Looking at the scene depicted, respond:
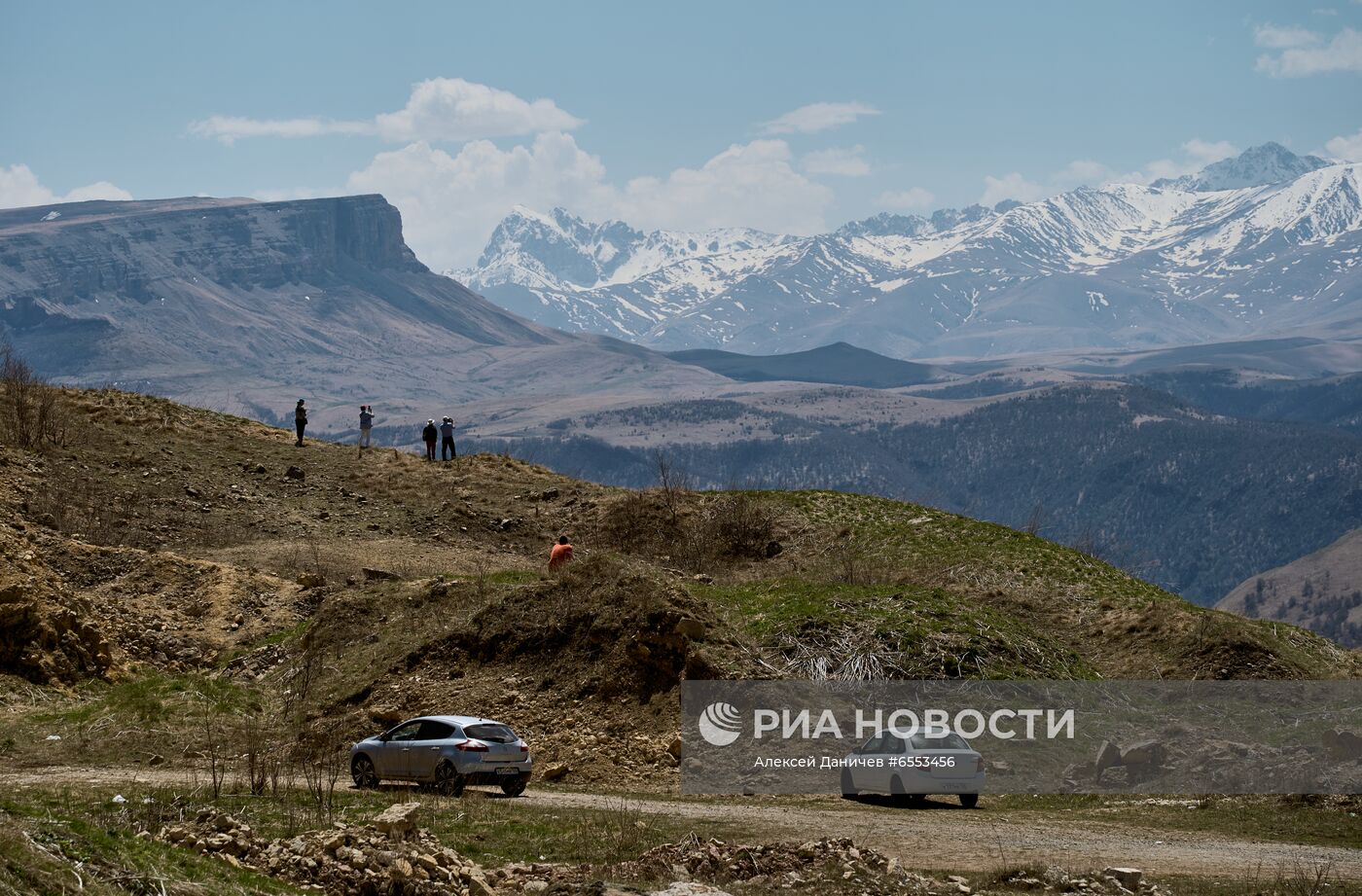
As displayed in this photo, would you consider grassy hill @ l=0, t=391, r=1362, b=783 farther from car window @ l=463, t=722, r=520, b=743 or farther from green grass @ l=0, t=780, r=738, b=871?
green grass @ l=0, t=780, r=738, b=871

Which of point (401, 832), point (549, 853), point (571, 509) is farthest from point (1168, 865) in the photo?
point (571, 509)

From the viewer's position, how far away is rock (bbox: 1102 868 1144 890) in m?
15.0

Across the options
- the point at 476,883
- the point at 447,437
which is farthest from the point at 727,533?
the point at 476,883

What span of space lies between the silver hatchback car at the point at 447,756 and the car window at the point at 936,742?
5.75m

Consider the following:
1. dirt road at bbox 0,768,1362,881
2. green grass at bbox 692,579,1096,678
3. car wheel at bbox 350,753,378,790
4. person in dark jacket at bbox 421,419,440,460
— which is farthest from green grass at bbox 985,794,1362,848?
person in dark jacket at bbox 421,419,440,460

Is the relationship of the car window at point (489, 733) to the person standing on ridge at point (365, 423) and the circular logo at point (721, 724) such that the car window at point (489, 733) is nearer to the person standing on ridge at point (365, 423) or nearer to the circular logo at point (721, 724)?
the circular logo at point (721, 724)

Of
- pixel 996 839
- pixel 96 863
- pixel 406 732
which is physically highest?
pixel 96 863

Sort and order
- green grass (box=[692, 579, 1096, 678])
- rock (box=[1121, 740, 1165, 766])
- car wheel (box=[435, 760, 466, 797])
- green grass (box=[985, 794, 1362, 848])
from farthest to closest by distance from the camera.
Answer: green grass (box=[692, 579, 1096, 678]) < rock (box=[1121, 740, 1165, 766]) < car wheel (box=[435, 760, 466, 797]) < green grass (box=[985, 794, 1362, 848])

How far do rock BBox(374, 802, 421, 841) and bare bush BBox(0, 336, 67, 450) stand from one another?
3330 centimetres

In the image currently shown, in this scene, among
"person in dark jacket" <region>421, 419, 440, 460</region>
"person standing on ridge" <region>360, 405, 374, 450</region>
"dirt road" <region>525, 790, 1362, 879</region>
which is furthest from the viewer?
"person standing on ridge" <region>360, 405, 374, 450</region>

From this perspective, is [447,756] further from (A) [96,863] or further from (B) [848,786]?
(A) [96,863]

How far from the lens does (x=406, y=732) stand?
70.3 feet

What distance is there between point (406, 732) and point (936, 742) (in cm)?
784

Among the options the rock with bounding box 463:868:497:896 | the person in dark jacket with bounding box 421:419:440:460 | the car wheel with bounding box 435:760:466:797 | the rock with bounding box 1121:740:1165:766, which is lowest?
the rock with bounding box 1121:740:1165:766
